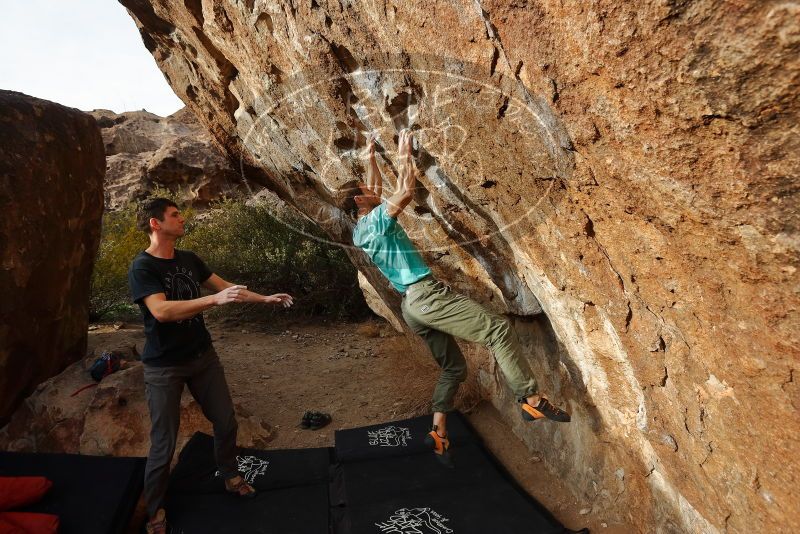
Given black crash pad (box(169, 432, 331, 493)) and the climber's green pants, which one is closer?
the climber's green pants

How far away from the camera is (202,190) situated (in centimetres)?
1226

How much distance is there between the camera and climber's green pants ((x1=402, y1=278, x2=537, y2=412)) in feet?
9.21

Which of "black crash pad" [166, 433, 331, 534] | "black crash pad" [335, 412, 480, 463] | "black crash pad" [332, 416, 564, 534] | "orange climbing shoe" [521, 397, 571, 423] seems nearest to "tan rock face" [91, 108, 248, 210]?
"black crash pad" [335, 412, 480, 463]

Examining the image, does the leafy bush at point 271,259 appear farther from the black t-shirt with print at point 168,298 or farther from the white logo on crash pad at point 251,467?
the black t-shirt with print at point 168,298

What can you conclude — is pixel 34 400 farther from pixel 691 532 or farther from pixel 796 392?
pixel 796 392

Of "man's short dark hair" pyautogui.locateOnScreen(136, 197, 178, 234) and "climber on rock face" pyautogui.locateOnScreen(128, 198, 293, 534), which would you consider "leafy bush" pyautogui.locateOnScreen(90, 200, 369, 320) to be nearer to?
"climber on rock face" pyautogui.locateOnScreen(128, 198, 293, 534)

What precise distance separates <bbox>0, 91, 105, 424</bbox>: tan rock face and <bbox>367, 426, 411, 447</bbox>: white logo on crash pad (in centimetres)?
273

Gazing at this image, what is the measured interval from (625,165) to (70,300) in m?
4.65

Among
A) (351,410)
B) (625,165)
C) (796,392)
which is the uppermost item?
→ (625,165)

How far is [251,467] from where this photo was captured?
3.68m

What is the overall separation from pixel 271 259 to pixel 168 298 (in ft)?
19.9

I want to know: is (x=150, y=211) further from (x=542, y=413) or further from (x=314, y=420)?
(x=314, y=420)

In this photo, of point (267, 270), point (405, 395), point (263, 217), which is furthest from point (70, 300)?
point (263, 217)

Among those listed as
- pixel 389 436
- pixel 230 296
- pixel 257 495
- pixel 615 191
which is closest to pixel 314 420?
pixel 389 436
